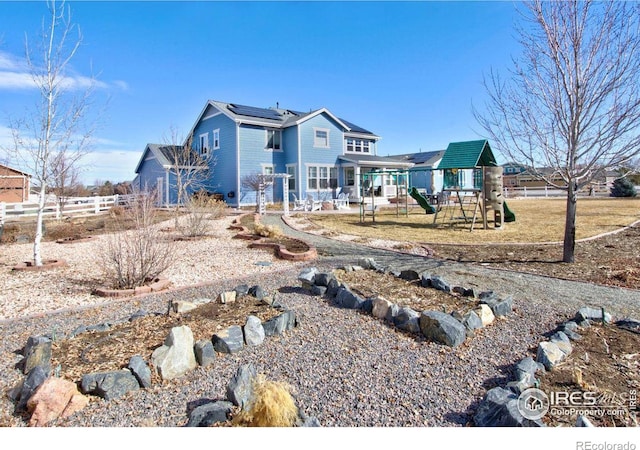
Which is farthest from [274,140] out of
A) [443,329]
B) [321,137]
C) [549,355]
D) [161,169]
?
[549,355]

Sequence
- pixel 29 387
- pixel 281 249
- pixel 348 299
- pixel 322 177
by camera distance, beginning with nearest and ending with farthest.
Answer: pixel 29 387 → pixel 348 299 → pixel 281 249 → pixel 322 177

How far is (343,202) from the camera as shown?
25062 mm

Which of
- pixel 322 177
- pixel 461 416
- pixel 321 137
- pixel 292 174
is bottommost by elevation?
pixel 461 416

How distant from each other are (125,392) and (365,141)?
1148 inches

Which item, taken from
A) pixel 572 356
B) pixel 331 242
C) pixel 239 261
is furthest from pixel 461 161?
pixel 572 356

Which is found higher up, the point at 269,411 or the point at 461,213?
the point at 461,213

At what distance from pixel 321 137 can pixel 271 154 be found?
3.99 m

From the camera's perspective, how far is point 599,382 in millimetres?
2910

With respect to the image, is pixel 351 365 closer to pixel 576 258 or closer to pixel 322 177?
pixel 576 258

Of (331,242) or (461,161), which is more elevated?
(461,161)

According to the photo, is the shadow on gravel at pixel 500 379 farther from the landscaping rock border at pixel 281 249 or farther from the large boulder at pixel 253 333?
the landscaping rock border at pixel 281 249

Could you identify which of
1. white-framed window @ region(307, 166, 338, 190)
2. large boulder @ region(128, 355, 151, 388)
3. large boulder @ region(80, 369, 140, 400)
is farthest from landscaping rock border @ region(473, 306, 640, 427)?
white-framed window @ region(307, 166, 338, 190)

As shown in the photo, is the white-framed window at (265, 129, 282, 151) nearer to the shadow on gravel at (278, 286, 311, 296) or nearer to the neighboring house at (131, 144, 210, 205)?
the neighboring house at (131, 144, 210, 205)
